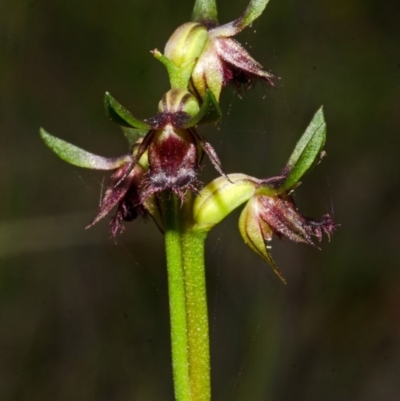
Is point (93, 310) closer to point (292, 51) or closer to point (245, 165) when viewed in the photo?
point (245, 165)

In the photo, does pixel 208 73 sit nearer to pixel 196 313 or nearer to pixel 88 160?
pixel 88 160

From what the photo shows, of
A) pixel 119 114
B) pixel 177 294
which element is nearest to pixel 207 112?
pixel 119 114

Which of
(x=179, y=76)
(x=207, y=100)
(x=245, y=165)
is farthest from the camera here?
(x=245, y=165)

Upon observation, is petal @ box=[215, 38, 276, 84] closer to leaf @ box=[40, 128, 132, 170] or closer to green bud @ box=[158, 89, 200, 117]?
green bud @ box=[158, 89, 200, 117]

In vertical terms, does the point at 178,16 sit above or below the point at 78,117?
above

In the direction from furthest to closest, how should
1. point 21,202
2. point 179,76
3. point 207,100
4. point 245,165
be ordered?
point 245,165, point 21,202, point 179,76, point 207,100

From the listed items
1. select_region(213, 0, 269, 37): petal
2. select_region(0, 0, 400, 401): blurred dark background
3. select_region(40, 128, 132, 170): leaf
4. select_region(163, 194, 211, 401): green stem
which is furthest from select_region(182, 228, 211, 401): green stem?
select_region(0, 0, 400, 401): blurred dark background

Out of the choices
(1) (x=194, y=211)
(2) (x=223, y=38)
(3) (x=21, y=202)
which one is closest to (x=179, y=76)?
(2) (x=223, y=38)
